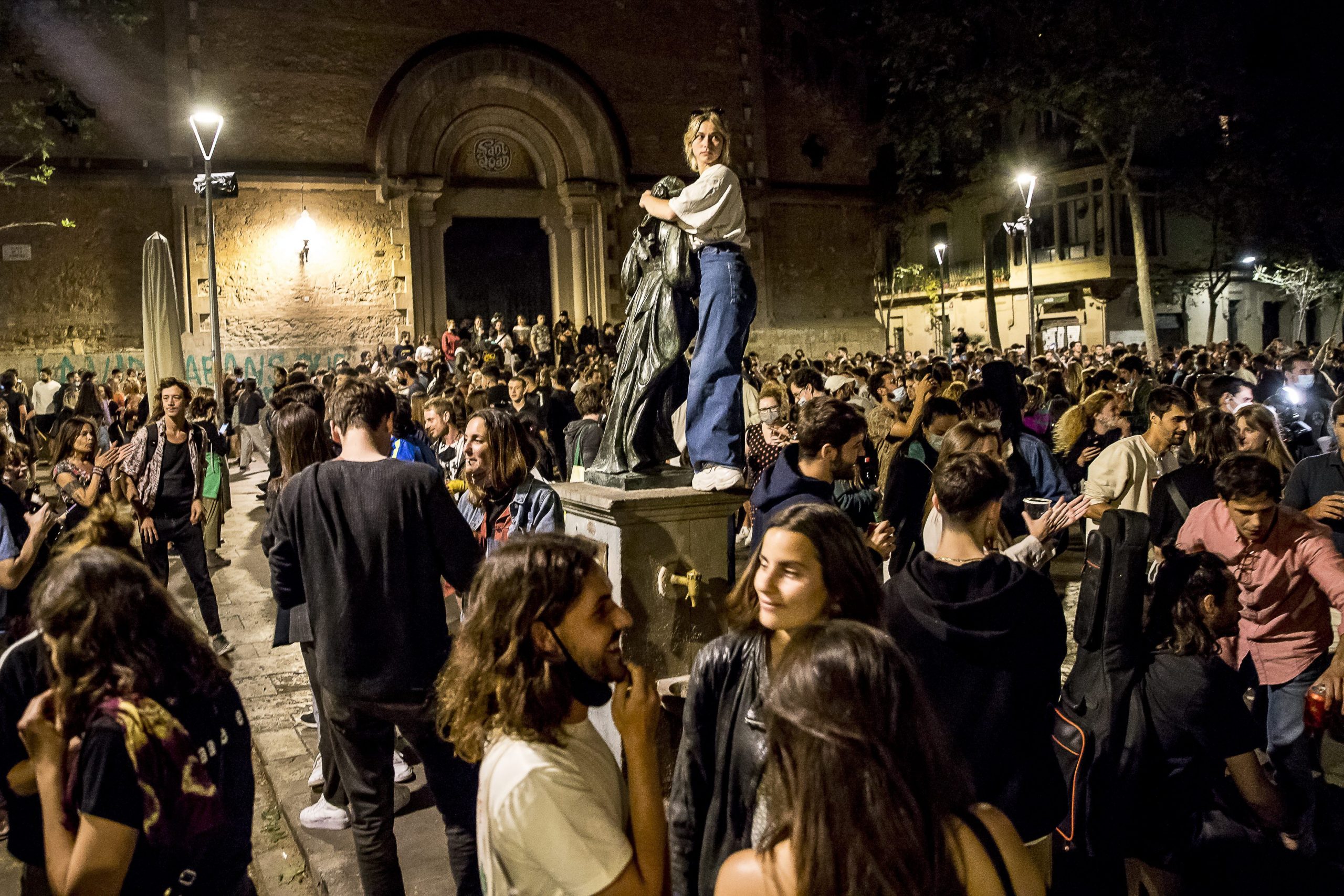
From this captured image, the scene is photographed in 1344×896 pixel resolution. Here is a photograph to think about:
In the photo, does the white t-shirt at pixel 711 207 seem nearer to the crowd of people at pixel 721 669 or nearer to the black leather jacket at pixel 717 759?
the crowd of people at pixel 721 669

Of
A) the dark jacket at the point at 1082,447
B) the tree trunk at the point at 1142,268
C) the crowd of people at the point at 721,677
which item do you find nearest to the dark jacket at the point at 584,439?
the crowd of people at the point at 721,677

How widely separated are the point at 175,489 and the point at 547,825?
6.04m

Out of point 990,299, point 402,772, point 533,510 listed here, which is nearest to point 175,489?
point 402,772

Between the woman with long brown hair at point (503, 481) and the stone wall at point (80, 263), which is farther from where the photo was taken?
the stone wall at point (80, 263)

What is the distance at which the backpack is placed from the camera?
3.08 metres

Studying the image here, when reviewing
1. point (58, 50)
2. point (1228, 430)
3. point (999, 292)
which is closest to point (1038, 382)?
point (1228, 430)

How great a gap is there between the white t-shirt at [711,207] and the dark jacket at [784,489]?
0.86 metres

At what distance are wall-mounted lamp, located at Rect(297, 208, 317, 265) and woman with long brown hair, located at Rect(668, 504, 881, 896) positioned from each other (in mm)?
20462

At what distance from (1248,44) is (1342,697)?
3415 cm

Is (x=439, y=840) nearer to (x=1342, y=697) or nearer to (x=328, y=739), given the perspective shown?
(x=328, y=739)

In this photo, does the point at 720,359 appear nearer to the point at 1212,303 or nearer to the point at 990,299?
the point at 990,299

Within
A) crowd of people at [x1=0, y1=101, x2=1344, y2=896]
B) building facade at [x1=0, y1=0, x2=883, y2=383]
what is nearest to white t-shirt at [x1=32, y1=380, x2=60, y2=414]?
building facade at [x1=0, y1=0, x2=883, y2=383]

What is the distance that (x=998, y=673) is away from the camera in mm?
2578

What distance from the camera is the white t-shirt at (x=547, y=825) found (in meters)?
1.80
